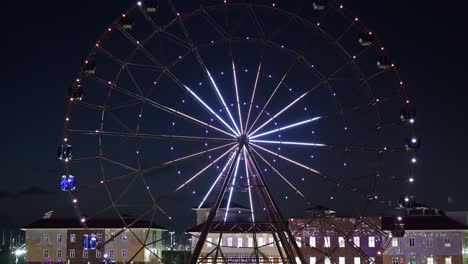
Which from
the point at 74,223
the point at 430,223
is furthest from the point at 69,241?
the point at 430,223

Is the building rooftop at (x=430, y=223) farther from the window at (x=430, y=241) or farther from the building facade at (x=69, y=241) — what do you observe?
the building facade at (x=69, y=241)

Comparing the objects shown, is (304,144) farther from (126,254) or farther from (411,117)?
(126,254)

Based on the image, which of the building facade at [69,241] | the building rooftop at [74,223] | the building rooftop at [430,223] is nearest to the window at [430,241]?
the building rooftop at [430,223]

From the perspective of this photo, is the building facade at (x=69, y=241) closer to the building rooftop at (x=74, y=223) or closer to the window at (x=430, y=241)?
the building rooftop at (x=74, y=223)

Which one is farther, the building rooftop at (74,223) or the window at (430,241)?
the building rooftop at (74,223)

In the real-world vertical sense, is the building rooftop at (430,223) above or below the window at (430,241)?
above

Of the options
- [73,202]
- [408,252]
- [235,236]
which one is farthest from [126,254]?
[73,202]

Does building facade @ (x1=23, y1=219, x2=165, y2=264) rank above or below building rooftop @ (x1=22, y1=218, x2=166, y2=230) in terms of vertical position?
below

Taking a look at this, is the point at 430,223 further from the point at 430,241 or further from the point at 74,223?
the point at 74,223

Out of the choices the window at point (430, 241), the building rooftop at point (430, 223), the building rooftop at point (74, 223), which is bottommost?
the window at point (430, 241)

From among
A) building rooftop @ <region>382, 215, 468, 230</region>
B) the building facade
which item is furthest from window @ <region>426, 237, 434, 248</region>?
the building facade

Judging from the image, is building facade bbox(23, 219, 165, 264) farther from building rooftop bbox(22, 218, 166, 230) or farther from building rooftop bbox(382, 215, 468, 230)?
building rooftop bbox(382, 215, 468, 230)

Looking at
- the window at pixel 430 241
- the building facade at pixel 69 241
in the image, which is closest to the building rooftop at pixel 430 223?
the window at pixel 430 241

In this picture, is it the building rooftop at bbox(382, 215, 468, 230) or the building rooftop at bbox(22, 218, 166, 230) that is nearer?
the building rooftop at bbox(382, 215, 468, 230)
